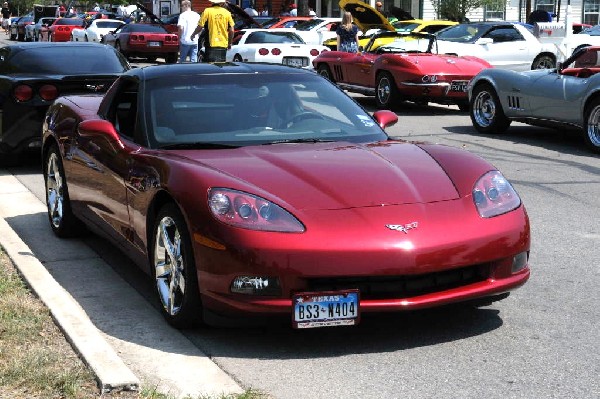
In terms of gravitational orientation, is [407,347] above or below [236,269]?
below

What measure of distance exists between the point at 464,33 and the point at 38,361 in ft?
60.2

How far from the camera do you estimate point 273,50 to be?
2375 cm

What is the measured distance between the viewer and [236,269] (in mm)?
5027

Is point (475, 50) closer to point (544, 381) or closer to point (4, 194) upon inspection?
point (4, 194)

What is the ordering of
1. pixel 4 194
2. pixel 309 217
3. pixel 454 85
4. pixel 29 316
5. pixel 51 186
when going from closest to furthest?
pixel 309 217 → pixel 29 316 → pixel 51 186 → pixel 4 194 → pixel 454 85

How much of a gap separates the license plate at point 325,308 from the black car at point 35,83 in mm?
7158

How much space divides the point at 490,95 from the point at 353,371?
1055 centimetres

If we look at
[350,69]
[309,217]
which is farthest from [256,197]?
[350,69]


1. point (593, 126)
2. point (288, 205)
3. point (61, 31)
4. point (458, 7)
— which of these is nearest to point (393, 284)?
point (288, 205)

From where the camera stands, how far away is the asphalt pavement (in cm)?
469

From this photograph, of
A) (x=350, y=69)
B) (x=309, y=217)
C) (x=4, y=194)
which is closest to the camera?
(x=309, y=217)

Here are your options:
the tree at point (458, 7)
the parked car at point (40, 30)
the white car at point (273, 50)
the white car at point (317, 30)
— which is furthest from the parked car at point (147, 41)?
the parked car at point (40, 30)

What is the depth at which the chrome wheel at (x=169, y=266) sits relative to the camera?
5461 millimetres

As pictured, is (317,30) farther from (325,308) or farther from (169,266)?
(325,308)
